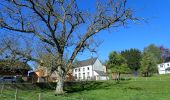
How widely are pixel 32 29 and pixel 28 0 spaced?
174 inches

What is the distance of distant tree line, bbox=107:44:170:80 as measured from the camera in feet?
255

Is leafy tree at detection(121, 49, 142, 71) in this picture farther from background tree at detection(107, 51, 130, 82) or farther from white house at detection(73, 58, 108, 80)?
background tree at detection(107, 51, 130, 82)

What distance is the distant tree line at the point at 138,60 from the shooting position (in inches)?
3062

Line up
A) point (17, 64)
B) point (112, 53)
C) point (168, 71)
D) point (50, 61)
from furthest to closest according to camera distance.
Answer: point (168, 71) → point (112, 53) → point (17, 64) → point (50, 61)

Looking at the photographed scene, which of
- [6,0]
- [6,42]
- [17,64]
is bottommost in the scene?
[17,64]

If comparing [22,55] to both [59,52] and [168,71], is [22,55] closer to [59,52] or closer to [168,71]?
[59,52]

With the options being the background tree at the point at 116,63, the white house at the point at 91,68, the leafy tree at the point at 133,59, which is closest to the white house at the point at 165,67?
the leafy tree at the point at 133,59

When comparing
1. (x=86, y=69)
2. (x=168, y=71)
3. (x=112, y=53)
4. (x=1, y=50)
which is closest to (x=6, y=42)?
(x=1, y=50)

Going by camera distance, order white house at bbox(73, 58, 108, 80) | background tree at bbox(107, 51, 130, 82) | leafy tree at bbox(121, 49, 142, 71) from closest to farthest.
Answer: background tree at bbox(107, 51, 130, 82)
white house at bbox(73, 58, 108, 80)
leafy tree at bbox(121, 49, 142, 71)

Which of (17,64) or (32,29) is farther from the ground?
(32,29)

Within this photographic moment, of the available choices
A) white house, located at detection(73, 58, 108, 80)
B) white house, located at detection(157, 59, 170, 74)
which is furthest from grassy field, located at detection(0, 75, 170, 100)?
white house, located at detection(157, 59, 170, 74)

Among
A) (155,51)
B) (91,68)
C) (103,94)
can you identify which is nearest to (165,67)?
(155,51)

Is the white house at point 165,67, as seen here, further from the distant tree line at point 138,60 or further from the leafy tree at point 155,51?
the leafy tree at point 155,51

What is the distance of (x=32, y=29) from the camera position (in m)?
40.0
